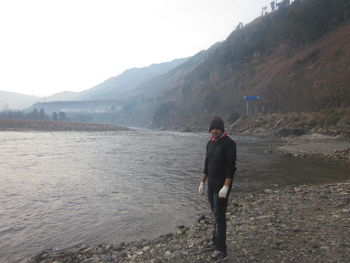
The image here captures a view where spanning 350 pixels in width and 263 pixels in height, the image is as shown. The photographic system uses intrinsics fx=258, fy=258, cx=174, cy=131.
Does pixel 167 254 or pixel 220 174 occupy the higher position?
pixel 220 174

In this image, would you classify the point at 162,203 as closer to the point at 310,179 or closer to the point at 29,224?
the point at 29,224

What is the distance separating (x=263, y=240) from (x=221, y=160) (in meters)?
2.32

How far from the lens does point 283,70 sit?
85.6 m

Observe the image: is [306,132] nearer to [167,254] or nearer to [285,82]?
[285,82]

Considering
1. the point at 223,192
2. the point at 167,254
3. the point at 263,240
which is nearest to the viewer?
the point at 223,192

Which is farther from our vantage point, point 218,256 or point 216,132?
point 216,132

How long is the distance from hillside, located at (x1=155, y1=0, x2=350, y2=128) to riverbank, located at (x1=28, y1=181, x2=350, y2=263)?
52.3m

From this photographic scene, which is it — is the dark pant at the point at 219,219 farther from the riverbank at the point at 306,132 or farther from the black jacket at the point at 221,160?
the riverbank at the point at 306,132

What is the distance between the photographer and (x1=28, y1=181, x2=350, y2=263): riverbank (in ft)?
17.9

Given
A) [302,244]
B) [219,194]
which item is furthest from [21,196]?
[302,244]

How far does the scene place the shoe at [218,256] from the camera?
5439 millimetres

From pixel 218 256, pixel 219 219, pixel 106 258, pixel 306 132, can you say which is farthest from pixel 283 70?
pixel 106 258

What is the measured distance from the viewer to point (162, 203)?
477 inches

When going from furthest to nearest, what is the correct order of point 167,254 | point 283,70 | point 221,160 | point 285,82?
point 283,70, point 285,82, point 167,254, point 221,160
